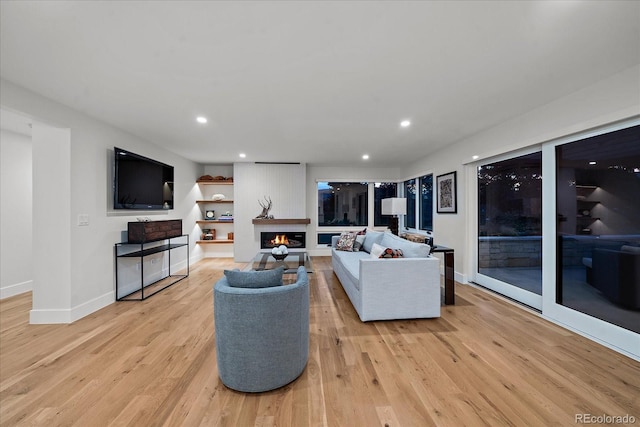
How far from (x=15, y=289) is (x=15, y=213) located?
3.74ft

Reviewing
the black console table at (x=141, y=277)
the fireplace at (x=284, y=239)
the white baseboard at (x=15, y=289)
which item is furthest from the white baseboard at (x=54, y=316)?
the fireplace at (x=284, y=239)

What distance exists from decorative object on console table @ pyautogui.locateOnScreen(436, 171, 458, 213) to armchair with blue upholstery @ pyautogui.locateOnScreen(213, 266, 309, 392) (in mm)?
3765

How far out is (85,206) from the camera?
3.20 metres

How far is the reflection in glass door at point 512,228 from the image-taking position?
128 inches

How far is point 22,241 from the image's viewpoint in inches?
158

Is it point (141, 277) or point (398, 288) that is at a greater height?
point (398, 288)

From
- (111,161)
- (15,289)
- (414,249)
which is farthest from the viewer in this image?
(15,289)

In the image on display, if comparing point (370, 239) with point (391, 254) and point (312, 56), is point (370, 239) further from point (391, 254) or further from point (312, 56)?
point (312, 56)

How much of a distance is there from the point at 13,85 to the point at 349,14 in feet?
10.4

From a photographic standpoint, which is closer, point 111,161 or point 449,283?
point 449,283

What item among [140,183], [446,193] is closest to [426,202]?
[446,193]

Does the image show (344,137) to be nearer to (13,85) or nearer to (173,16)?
(173,16)

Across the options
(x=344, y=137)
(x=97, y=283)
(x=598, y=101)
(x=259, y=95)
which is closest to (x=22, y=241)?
(x=97, y=283)

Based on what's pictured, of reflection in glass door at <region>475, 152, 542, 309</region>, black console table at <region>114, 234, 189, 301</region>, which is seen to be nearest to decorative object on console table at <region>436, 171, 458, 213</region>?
reflection in glass door at <region>475, 152, 542, 309</region>
